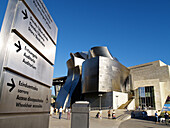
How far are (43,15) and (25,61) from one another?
3.63 ft

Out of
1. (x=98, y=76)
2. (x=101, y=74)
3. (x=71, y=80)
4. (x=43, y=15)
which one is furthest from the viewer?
(x=71, y=80)

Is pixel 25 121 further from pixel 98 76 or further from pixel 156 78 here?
pixel 156 78

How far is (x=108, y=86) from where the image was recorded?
37188mm

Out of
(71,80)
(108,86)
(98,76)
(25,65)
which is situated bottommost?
(25,65)

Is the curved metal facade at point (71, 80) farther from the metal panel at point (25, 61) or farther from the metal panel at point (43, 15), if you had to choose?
the metal panel at point (25, 61)

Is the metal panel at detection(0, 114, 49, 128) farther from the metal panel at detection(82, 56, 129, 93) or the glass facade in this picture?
the glass facade

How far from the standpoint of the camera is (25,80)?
85.8 inches

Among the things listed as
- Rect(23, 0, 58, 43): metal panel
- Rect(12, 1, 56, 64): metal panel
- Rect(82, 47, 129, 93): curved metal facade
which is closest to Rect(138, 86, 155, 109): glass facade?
Rect(82, 47, 129, 93): curved metal facade

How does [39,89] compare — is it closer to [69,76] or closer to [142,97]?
[142,97]

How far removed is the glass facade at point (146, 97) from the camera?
129 feet

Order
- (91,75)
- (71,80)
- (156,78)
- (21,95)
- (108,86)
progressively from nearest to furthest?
1. (21,95)
2. (108,86)
3. (91,75)
4. (71,80)
5. (156,78)

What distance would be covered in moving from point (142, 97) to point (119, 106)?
895 centimetres

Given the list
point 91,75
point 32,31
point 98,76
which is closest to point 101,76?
point 98,76

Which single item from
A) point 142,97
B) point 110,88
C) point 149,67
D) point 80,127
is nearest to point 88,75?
point 110,88
